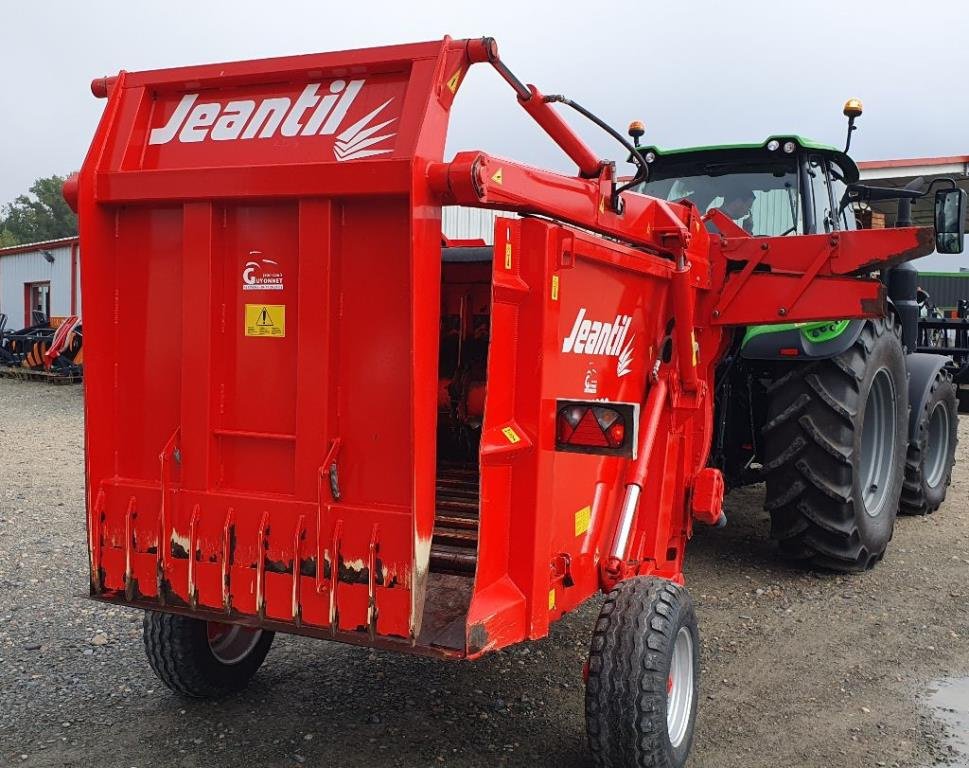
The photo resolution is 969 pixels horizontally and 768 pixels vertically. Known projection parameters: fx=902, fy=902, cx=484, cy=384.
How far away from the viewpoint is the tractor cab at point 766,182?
498 centimetres

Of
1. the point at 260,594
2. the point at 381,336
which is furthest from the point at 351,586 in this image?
the point at 381,336

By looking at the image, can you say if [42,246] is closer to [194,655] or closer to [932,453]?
[932,453]

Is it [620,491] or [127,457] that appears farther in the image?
[620,491]

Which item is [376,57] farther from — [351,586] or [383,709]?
[383,709]

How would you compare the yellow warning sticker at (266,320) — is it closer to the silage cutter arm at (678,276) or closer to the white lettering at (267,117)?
the white lettering at (267,117)

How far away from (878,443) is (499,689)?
298 centimetres

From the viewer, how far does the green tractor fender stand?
4.49m

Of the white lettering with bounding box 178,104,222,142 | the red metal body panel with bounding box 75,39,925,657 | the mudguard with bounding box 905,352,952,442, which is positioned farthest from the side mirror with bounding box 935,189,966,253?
the white lettering with bounding box 178,104,222,142

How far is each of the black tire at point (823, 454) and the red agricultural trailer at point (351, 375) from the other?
5.76 feet

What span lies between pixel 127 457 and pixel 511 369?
51.7 inches

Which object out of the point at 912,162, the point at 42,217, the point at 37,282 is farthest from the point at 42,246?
the point at 42,217

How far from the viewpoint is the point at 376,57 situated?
262 cm

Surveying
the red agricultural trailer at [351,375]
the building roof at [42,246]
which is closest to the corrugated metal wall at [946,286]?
the red agricultural trailer at [351,375]

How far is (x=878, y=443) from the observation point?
17.3ft
